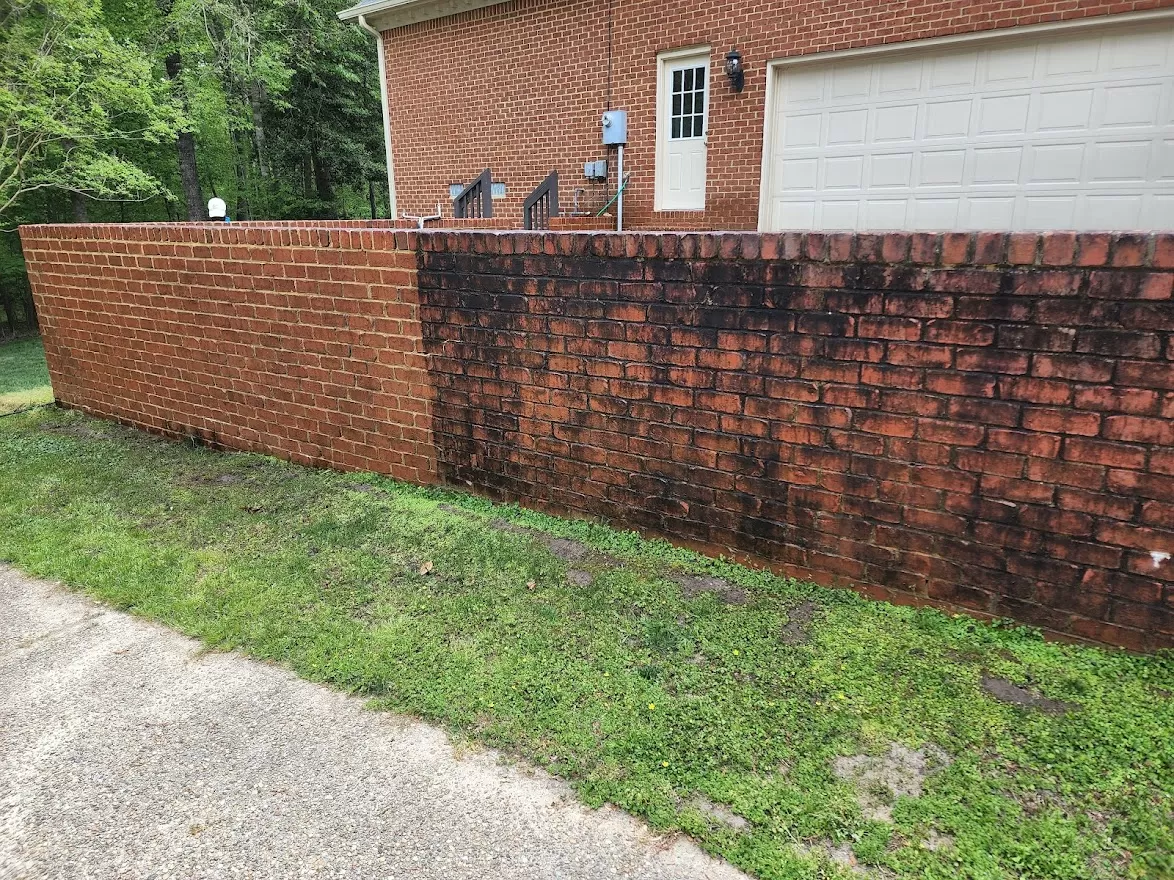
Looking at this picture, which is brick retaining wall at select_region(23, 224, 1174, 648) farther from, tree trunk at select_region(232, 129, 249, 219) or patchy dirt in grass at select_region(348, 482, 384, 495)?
tree trunk at select_region(232, 129, 249, 219)

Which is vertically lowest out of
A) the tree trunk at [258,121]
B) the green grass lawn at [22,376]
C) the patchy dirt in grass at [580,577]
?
the green grass lawn at [22,376]

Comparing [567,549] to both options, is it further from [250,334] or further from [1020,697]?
[250,334]

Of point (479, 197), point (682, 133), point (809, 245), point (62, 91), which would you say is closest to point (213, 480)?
point (809, 245)

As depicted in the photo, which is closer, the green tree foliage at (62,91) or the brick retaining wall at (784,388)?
the brick retaining wall at (784,388)

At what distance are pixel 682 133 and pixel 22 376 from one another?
11062 millimetres

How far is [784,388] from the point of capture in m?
3.26

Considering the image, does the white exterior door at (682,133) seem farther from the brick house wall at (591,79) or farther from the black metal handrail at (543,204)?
the black metal handrail at (543,204)

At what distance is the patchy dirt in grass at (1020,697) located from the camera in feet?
8.23

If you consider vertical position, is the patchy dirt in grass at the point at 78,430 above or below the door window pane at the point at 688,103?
below

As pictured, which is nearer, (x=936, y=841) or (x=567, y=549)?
(x=936, y=841)

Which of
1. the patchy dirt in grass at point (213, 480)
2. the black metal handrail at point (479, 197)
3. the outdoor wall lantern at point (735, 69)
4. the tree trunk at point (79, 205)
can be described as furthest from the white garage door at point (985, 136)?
the tree trunk at point (79, 205)

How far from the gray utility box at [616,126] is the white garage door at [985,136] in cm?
248

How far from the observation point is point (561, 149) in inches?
489

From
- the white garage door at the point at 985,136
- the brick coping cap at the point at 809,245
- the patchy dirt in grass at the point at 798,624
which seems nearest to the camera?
the brick coping cap at the point at 809,245
